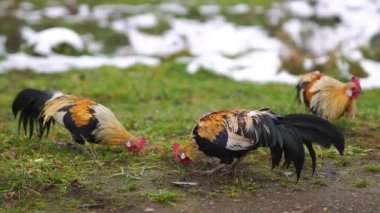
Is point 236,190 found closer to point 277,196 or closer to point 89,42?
point 277,196

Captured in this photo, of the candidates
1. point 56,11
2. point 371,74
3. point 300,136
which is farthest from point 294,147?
point 56,11

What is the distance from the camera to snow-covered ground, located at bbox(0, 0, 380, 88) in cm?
1330

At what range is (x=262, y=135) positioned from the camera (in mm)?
4859

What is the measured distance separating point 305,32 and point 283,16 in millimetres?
1408

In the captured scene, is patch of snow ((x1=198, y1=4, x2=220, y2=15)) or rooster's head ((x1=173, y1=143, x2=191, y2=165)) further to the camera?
patch of snow ((x1=198, y1=4, x2=220, y2=15))

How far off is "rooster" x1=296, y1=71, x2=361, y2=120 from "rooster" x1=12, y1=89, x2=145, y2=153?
8.40 ft

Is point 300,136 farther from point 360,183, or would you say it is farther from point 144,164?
point 144,164

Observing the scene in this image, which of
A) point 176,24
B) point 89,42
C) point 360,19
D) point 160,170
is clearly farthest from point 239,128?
point 360,19

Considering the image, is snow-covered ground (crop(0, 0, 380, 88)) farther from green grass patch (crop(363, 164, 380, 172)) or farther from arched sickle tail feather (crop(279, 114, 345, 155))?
arched sickle tail feather (crop(279, 114, 345, 155))

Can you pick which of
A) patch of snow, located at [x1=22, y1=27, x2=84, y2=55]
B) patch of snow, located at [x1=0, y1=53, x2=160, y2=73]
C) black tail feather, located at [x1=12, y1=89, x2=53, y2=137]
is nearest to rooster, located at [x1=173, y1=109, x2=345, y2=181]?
black tail feather, located at [x1=12, y1=89, x2=53, y2=137]

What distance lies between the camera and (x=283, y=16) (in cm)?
1714

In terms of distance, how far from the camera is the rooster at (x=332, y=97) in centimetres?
701

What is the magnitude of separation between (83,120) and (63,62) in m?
8.37

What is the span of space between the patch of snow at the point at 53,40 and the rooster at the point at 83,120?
8.24 metres
